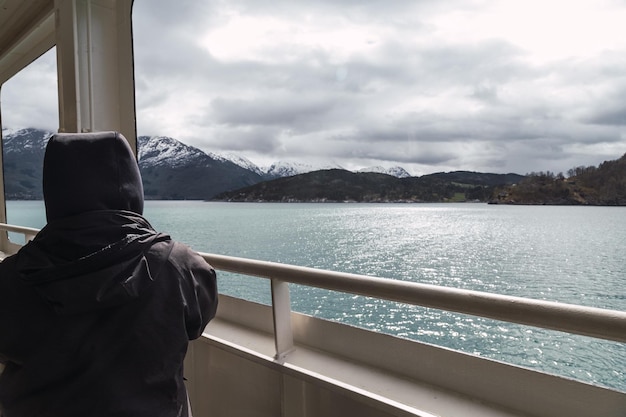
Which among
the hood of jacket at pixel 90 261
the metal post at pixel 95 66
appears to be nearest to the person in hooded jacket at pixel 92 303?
the hood of jacket at pixel 90 261

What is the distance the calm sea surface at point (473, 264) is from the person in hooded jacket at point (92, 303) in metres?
0.44

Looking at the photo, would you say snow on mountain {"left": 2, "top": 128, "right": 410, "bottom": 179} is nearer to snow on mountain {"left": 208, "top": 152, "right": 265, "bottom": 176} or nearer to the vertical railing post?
snow on mountain {"left": 208, "top": 152, "right": 265, "bottom": 176}

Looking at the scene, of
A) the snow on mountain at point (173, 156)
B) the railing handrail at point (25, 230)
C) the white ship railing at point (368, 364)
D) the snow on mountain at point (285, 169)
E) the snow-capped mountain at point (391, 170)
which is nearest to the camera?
the white ship railing at point (368, 364)

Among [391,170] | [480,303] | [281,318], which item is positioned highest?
[391,170]

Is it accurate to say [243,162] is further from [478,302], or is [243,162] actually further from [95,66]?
[478,302]

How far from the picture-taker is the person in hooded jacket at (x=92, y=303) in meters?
0.63

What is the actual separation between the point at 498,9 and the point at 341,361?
98.6 inches

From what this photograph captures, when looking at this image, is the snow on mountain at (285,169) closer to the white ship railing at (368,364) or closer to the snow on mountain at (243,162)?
the snow on mountain at (243,162)

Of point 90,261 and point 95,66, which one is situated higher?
point 95,66

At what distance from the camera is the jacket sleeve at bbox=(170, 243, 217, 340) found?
27.8 inches

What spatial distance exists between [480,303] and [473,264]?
817 centimetres

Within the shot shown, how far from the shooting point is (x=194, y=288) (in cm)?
72

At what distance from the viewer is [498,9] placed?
2.52 metres

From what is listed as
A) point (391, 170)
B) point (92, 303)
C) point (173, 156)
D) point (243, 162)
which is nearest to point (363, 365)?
point (92, 303)
